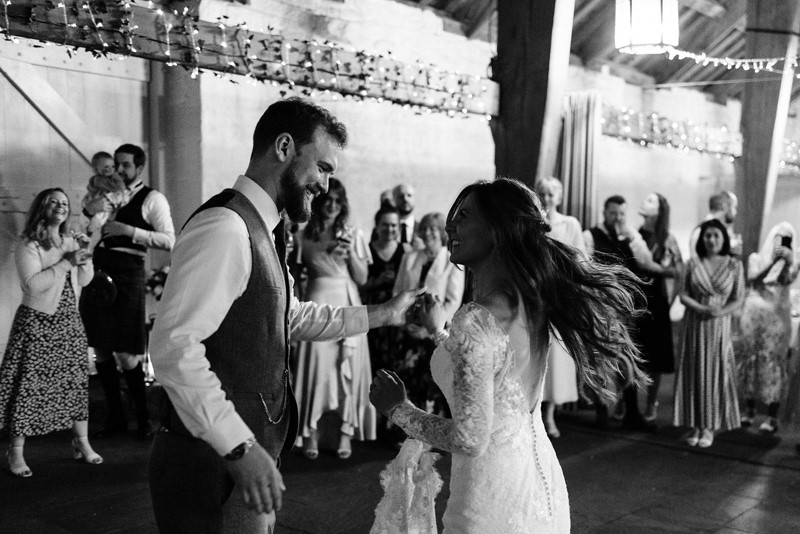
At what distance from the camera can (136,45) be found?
412 centimetres

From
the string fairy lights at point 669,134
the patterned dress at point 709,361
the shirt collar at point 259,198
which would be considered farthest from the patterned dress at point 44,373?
the string fairy lights at point 669,134

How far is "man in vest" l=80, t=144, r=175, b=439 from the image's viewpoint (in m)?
4.71

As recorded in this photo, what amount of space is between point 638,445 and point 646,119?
12.5ft

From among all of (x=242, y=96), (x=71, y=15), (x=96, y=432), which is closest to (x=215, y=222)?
(x=71, y=15)

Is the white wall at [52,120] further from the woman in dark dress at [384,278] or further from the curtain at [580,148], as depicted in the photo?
the curtain at [580,148]

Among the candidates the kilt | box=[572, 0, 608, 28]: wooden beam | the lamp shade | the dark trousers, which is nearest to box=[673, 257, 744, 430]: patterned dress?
the lamp shade

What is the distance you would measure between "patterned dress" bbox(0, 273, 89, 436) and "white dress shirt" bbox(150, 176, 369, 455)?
9.35ft

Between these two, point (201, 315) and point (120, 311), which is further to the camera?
point (120, 311)

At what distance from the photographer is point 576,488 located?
4117 millimetres

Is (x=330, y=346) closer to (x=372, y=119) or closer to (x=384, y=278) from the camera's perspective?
(x=384, y=278)

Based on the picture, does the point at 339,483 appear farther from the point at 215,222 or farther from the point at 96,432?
the point at 215,222

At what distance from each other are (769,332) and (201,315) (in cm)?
489

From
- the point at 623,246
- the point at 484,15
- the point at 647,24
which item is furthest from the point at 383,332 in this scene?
the point at 484,15

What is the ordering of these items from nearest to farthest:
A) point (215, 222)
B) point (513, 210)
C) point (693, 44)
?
point (215, 222) < point (513, 210) < point (693, 44)
